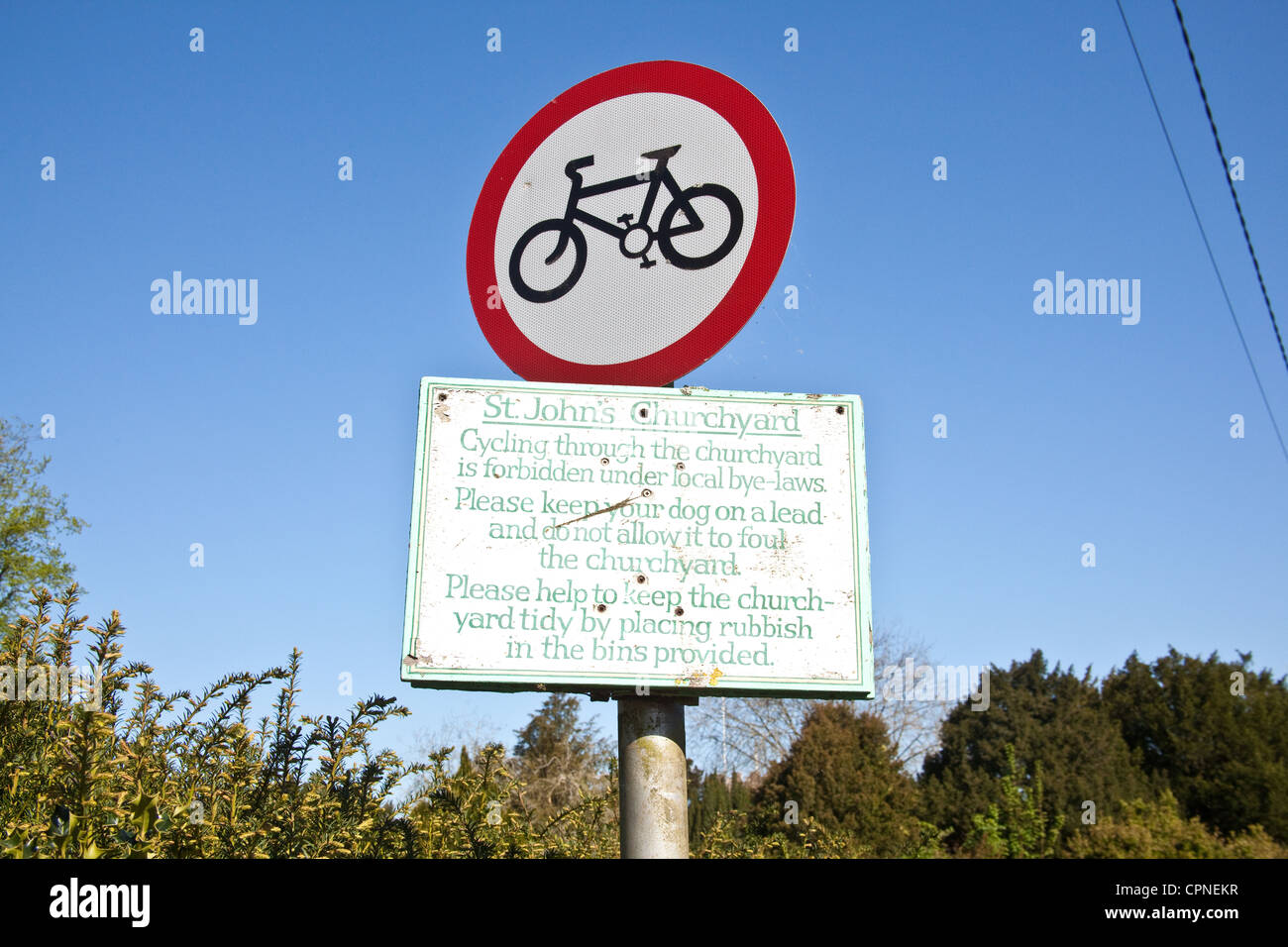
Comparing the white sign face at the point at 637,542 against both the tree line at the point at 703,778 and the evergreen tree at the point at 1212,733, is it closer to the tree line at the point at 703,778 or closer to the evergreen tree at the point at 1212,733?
the tree line at the point at 703,778

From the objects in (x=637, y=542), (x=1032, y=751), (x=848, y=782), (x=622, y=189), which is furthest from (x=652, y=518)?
(x=1032, y=751)

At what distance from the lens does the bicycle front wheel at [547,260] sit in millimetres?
2537

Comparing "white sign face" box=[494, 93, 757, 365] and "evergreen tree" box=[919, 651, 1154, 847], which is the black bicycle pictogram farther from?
"evergreen tree" box=[919, 651, 1154, 847]

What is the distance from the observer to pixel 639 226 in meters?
2.53

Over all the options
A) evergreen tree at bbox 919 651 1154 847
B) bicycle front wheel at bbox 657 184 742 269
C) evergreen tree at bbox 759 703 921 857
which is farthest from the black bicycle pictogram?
evergreen tree at bbox 919 651 1154 847

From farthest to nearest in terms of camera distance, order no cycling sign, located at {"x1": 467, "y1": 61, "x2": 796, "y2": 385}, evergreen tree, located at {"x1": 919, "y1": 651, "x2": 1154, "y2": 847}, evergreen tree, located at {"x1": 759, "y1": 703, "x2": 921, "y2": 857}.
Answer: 1. evergreen tree, located at {"x1": 919, "y1": 651, "x2": 1154, "y2": 847}
2. evergreen tree, located at {"x1": 759, "y1": 703, "x2": 921, "y2": 857}
3. no cycling sign, located at {"x1": 467, "y1": 61, "x2": 796, "y2": 385}

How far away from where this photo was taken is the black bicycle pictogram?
248 centimetres

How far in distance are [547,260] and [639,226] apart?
269 mm

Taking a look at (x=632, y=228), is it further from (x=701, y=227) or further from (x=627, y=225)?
(x=701, y=227)

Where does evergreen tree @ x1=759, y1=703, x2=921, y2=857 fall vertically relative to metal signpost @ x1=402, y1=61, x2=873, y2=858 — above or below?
below

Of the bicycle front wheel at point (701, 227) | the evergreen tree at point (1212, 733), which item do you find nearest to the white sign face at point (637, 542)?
the bicycle front wheel at point (701, 227)

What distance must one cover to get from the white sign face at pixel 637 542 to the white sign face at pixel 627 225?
16.1 inches

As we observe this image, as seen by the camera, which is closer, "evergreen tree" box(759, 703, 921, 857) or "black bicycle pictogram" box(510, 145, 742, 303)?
"black bicycle pictogram" box(510, 145, 742, 303)

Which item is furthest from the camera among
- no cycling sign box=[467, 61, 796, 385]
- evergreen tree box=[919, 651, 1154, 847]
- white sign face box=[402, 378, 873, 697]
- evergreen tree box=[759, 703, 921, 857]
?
evergreen tree box=[919, 651, 1154, 847]
